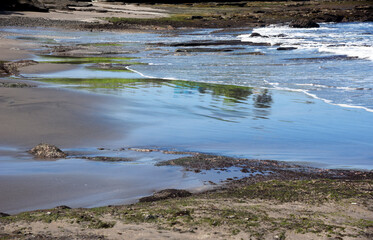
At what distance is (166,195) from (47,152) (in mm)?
2196

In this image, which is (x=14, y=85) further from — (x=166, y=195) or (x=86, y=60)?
(x=86, y=60)

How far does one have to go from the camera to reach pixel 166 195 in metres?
4.73

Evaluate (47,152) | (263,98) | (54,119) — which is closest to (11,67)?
(54,119)

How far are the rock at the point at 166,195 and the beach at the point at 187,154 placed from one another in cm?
4

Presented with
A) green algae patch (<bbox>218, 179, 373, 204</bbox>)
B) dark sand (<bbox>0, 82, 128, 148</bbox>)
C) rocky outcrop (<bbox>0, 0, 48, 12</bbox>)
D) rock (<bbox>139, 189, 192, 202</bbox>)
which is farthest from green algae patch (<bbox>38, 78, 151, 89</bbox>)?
rocky outcrop (<bbox>0, 0, 48, 12</bbox>)

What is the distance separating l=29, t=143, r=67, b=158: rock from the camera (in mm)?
6238

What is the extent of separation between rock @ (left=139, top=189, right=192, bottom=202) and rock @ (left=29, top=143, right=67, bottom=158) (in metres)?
1.96

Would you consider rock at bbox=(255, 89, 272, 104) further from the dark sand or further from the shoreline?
the shoreline

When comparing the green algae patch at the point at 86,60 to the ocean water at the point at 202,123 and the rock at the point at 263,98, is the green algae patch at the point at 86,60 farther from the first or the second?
the rock at the point at 263,98

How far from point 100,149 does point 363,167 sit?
344 cm

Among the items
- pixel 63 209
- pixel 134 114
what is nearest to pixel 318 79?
pixel 134 114

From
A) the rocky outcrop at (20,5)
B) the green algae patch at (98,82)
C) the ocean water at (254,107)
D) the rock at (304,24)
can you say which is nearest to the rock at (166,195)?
the ocean water at (254,107)

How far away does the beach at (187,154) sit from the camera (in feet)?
12.6

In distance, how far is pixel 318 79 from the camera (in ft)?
49.4
